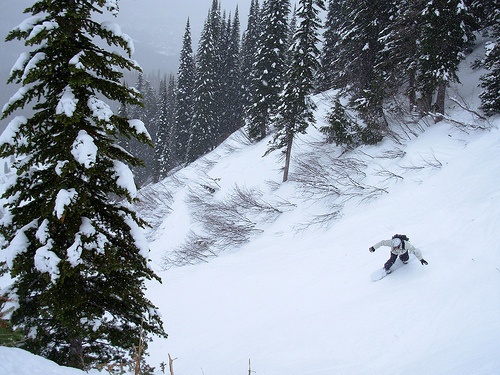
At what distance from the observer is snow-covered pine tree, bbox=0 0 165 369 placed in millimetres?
4605

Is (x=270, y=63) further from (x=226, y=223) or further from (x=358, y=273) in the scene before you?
(x=358, y=273)

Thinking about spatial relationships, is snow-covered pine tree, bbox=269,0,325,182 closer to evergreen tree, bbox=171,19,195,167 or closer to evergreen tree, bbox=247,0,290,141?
evergreen tree, bbox=247,0,290,141

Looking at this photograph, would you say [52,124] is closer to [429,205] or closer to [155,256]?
[429,205]

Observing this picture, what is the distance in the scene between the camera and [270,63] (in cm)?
2695

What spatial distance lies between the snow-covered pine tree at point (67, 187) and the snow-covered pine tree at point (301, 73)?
14531mm

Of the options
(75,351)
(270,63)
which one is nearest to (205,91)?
(270,63)

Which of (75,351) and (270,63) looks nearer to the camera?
(75,351)

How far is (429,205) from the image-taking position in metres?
10.9

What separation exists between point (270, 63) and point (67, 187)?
25.5m

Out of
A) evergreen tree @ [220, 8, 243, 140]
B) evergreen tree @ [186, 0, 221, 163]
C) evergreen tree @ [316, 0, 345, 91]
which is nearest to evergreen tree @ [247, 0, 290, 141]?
evergreen tree @ [316, 0, 345, 91]

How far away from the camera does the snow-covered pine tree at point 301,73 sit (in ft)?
56.4

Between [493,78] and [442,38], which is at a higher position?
[442,38]

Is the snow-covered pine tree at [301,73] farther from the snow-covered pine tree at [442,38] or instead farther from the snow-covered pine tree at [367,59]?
the snow-covered pine tree at [442,38]

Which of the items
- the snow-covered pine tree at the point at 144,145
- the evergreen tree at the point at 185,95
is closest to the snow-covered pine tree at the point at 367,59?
the evergreen tree at the point at 185,95
